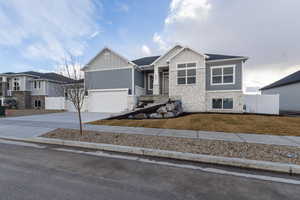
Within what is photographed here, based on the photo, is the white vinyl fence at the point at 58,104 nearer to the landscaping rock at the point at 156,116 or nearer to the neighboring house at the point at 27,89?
the neighboring house at the point at 27,89

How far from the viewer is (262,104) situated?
12.6 m

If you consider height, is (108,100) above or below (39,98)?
below

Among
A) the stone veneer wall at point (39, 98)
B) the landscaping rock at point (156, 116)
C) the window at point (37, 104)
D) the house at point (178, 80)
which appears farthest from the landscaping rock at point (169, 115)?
the window at point (37, 104)

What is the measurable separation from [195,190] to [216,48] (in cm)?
1771

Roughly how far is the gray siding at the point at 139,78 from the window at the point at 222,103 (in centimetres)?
810

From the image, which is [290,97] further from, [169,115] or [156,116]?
[156,116]

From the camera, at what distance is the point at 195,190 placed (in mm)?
2373

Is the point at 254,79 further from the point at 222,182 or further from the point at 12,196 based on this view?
the point at 12,196

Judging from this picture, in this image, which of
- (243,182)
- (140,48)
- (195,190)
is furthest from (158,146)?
(140,48)

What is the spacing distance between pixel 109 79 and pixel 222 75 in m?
11.7

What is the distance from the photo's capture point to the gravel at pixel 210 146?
11.8ft

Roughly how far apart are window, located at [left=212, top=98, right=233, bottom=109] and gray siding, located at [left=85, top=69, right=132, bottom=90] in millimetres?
8697

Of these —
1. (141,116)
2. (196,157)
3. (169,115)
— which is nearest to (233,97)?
(169,115)

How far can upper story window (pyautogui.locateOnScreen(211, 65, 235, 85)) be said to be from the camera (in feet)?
40.6
